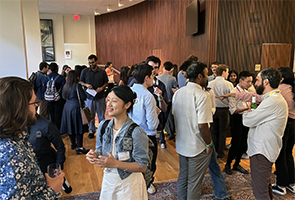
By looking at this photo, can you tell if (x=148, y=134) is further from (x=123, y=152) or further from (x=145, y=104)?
(x=123, y=152)

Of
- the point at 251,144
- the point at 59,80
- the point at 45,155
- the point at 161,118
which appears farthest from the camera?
the point at 59,80

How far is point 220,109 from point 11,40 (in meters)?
3.83

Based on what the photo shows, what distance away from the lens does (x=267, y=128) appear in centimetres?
228

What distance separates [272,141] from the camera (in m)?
2.28

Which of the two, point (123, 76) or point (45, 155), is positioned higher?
point (123, 76)

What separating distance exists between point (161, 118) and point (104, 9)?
1033cm

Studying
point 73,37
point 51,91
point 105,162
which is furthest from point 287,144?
point 73,37

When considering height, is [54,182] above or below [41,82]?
below

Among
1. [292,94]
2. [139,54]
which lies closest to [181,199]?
[292,94]

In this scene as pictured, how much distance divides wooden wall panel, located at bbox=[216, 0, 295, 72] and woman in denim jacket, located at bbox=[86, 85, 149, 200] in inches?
190

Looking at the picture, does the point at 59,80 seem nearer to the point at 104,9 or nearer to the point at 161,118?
the point at 161,118

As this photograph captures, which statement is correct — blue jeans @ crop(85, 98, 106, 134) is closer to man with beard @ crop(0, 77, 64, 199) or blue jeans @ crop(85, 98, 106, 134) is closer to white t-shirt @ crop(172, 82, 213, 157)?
white t-shirt @ crop(172, 82, 213, 157)

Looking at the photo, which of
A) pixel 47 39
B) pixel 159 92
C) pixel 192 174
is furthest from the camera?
pixel 47 39

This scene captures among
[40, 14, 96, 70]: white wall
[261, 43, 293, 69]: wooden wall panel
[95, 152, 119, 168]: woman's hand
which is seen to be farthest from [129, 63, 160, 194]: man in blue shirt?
[40, 14, 96, 70]: white wall
